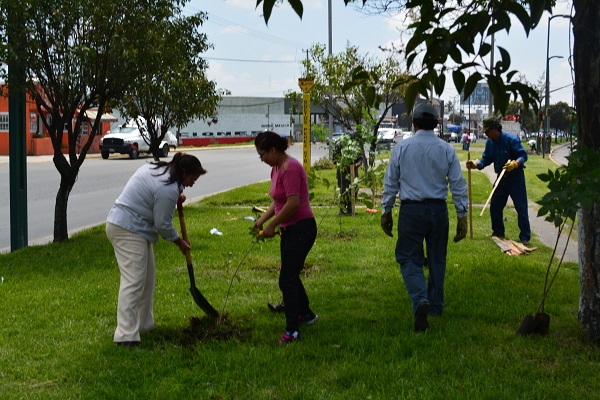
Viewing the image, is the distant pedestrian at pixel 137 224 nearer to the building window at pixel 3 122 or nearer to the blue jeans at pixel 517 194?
the blue jeans at pixel 517 194

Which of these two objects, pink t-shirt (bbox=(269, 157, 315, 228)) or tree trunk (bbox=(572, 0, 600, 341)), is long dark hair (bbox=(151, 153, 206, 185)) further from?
tree trunk (bbox=(572, 0, 600, 341))

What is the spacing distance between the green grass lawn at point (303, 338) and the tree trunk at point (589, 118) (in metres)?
0.27

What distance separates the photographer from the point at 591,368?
5.27 metres

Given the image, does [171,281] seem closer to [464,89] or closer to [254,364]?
[254,364]

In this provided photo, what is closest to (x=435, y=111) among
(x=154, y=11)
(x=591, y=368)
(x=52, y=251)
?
(x=591, y=368)

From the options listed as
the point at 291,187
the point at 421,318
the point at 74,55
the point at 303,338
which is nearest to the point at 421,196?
the point at 421,318

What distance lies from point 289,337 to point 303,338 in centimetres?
16

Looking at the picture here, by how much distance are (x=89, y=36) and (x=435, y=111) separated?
6.54 m

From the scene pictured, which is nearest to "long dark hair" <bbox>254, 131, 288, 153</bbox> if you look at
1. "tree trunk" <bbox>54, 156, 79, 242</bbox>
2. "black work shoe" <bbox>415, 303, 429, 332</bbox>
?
"black work shoe" <bbox>415, 303, 429, 332</bbox>

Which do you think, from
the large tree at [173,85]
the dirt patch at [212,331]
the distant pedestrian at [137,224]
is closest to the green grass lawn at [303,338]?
the dirt patch at [212,331]

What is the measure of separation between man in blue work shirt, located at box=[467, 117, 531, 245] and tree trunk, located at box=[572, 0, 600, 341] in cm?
506

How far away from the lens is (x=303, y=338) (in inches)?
238

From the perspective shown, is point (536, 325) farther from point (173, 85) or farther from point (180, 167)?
point (173, 85)

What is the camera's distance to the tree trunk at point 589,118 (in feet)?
18.6
